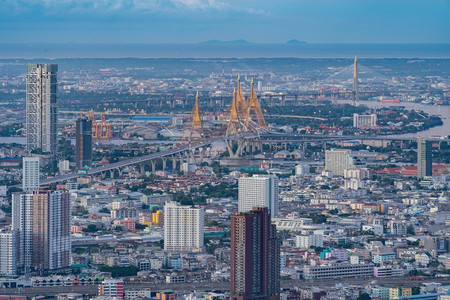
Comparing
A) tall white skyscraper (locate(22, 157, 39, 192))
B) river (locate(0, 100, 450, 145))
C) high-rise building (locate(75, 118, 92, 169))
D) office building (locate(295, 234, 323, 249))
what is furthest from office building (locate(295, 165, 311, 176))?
office building (locate(295, 234, 323, 249))

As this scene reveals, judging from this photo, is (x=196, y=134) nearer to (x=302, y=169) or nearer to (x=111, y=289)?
(x=302, y=169)

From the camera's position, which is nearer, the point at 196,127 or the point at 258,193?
the point at 258,193

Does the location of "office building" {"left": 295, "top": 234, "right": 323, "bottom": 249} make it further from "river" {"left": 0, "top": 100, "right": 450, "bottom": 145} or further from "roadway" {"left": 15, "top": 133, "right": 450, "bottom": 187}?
"river" {"left": 0, "top": 100, "right": 450, "bottom": 145}

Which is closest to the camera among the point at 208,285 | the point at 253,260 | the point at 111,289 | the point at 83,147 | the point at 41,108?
the point at 253,260

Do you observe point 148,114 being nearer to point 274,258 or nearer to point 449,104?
point 449,104

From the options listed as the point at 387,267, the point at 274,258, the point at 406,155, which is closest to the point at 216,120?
the point at 406,155

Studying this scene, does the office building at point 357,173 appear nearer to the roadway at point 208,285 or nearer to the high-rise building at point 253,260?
the roadway at point 208,285

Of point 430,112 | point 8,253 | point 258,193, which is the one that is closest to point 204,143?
point 258,193
